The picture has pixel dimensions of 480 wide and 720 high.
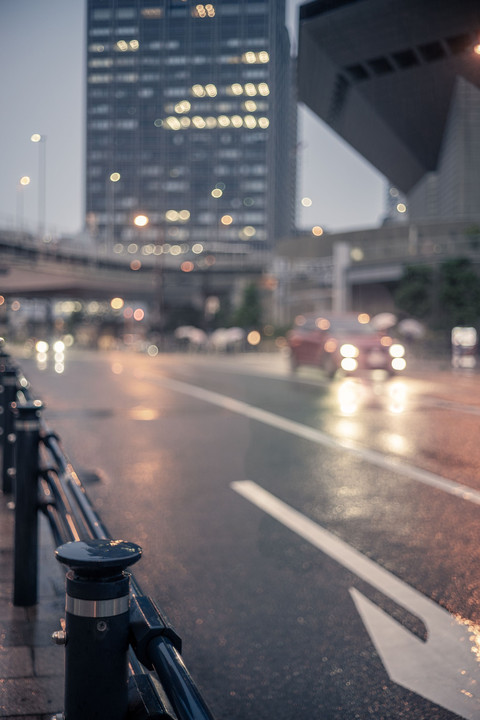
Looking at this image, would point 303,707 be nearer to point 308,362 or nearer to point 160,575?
point 160,575

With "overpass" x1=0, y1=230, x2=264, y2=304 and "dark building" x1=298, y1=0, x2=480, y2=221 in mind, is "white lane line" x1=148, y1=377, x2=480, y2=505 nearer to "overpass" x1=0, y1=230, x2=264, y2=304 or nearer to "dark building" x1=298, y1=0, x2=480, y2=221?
"overpass" x1=0, y1=230, x2=264, y2=304

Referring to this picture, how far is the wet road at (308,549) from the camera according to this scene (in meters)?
3.24

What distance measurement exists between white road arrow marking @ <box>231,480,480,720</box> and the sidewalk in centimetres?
144

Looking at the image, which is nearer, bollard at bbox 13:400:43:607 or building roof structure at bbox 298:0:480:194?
bollard at bbox 13:400:43:607

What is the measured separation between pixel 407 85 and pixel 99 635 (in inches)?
2351

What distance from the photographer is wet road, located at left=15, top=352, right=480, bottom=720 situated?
3.24 metres

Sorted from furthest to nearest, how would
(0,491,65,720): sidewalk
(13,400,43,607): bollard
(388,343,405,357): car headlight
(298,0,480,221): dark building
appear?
(298,0,480,221): dark building, (388,343,405,357): car headlight, (13,400,43,607): bollard, (0,491,65,720): sidewalk

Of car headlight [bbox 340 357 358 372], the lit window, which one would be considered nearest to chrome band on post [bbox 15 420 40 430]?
the lit window

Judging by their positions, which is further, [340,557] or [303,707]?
[340,557]

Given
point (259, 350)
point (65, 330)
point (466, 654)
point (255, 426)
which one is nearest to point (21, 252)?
point (259, 350)

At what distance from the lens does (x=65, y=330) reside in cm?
12250

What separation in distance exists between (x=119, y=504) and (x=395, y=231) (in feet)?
200

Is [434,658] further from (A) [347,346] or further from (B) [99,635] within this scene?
(A) [347,346]

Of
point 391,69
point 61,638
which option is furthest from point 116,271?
point 61,638
